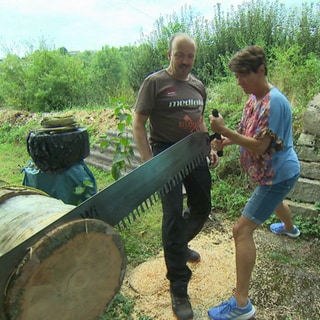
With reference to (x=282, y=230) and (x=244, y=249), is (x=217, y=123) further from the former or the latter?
(x=282, y=230)

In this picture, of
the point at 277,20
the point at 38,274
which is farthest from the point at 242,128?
the point at 277,20

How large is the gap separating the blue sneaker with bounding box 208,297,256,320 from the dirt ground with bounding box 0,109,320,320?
0.11 m

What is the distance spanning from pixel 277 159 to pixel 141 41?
9.82 metres

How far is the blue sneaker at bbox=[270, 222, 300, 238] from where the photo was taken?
3.79 meters

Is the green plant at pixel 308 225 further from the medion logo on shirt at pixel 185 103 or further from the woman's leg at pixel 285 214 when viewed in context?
the medion logo on shirt at pixel 185 103

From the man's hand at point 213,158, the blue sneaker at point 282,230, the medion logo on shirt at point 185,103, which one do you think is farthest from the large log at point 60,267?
the blue sneaker at point 282,230

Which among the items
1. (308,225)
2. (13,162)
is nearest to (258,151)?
(308,225)

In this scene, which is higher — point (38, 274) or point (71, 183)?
point (38, 274)

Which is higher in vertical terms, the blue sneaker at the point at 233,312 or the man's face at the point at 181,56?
the man's face at the point at 181,56

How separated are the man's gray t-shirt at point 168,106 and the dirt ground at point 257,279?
4.51 feet

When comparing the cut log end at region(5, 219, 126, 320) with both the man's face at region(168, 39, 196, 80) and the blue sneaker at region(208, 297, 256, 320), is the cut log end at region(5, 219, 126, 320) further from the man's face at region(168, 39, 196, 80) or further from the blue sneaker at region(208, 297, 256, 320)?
the man's face at region(168, 39, 196, 80)

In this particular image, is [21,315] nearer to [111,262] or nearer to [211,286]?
[111,262]

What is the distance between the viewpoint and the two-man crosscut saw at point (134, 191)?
134cm

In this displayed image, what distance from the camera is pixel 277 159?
2533mm
